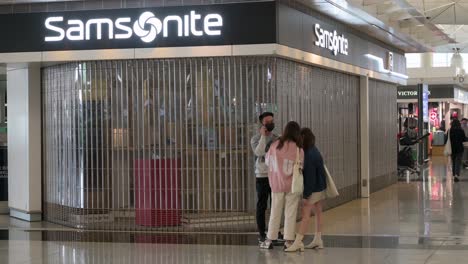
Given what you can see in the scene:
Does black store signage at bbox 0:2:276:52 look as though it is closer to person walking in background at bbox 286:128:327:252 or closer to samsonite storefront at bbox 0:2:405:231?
samsonite storefront at bbox 0:2:405:231

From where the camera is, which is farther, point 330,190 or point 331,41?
point 331,41

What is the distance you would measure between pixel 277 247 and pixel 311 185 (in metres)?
1.05

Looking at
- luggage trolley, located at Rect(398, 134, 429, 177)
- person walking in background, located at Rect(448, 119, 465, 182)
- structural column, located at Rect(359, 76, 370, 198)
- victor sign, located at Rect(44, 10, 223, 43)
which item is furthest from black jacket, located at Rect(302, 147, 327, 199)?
luggage trolley, located at Rect(398, 134, 429, 177)

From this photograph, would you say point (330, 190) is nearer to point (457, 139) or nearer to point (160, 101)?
point (160, 101)

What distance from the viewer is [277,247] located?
990 centimetres

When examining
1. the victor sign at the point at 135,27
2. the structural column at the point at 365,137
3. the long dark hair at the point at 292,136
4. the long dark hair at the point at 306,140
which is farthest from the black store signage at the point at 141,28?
the structural column at the point at 365,137

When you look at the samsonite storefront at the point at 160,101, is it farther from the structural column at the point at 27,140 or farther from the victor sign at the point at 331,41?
the victor sign at the point at 331,41

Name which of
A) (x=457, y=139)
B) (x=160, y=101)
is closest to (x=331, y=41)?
(x=160, y=101)

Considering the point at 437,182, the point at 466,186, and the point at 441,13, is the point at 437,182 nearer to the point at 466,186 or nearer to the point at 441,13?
the point at 466,186

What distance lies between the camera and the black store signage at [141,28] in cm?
1117

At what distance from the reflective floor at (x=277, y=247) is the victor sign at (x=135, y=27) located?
3155 millimetres

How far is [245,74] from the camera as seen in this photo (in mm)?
11398

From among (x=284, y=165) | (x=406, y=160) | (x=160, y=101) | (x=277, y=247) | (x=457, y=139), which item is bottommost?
(x=277, y=247)

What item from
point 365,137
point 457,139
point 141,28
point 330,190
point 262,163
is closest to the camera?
point 330,190
